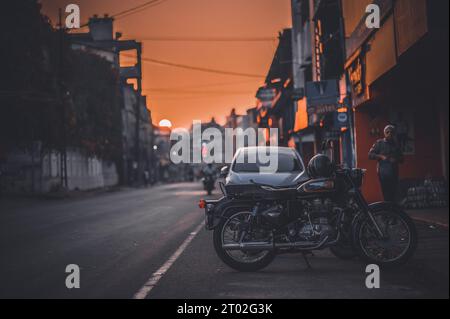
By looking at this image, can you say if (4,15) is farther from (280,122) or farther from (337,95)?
(280,122)

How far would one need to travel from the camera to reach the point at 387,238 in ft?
25.0

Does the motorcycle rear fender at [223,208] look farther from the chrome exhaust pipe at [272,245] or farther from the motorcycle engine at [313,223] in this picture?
the motorcycle engine at [313,223]

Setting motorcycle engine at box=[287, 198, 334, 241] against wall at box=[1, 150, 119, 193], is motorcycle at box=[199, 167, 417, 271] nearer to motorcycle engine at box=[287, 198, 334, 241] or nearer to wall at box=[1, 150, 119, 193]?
motorcycle engine at box=[287, 198, 334, 241]

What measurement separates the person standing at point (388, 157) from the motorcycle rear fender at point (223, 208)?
16.3 ft

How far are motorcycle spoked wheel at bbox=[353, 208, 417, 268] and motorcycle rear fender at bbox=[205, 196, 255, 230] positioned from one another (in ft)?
4.47

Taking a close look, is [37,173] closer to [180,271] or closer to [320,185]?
[180,271]

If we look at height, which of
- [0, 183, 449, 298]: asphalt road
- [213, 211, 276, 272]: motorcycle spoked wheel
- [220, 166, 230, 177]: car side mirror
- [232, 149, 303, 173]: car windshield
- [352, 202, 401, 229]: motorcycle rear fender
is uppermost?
[232, 149, 303, 173]: car windshield

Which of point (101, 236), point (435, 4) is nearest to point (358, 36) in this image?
point (435, 4)

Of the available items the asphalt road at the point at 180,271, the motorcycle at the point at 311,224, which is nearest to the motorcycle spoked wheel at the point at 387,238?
the motorcycle at the point at 311,224

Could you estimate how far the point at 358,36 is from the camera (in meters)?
19.5

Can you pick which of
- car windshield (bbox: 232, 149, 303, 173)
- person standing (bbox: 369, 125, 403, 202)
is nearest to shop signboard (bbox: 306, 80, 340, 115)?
car windshield (bbox: 232, 149, 303, 173)

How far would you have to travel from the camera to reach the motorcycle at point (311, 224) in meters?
7.67

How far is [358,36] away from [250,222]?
42.3 feet

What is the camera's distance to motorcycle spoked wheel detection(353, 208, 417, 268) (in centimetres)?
761
